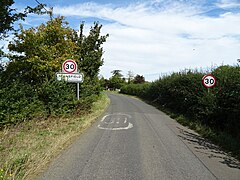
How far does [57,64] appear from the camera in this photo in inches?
428

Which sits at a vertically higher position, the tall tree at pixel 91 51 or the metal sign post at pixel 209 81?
the tall tree at pixel 91 51

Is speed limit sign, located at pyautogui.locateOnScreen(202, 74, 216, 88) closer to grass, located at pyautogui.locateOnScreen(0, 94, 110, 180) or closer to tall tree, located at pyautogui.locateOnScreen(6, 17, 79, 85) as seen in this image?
grass, located at pyautogui.locateOnScreen(0, 94, 110, 180)

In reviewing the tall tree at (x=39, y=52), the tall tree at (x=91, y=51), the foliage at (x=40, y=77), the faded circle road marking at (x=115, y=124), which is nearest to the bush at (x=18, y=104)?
the foliage at (x=40, y=77)

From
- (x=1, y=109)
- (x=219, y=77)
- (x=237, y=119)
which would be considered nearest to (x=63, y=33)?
(x=1, y=109)

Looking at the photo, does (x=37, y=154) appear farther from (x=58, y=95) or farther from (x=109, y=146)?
(x=58, y=95)

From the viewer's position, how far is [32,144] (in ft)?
19.6

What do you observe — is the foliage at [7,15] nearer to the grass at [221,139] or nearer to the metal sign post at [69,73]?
the metal sign post at [69,73]

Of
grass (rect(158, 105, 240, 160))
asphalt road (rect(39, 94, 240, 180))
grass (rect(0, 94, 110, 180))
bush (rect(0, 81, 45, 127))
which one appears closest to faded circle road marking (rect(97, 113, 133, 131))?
grass (rect(0, 94, 110, 180))

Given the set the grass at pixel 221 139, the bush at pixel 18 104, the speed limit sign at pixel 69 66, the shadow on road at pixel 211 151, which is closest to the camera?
the shadow on road at pixel 211 151

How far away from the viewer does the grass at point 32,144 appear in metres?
4.16

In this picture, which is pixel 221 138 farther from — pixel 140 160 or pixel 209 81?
pixel 140 160

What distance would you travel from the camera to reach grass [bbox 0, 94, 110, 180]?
13.6 feet

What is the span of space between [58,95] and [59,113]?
0.88m

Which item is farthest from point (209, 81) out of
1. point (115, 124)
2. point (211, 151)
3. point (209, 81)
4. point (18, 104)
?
point (18, 104)
